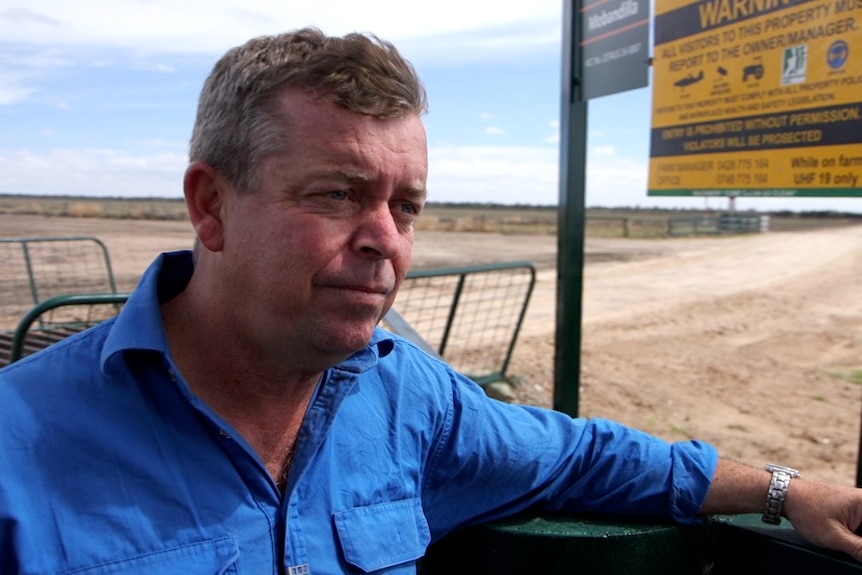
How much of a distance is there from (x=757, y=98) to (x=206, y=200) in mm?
2567

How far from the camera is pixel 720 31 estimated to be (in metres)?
3.41

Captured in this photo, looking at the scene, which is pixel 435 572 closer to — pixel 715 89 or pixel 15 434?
pixel 15 434

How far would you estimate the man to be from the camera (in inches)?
51.9

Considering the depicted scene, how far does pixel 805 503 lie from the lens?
1.73 meters

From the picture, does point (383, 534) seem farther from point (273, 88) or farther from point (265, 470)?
point (273, 88)

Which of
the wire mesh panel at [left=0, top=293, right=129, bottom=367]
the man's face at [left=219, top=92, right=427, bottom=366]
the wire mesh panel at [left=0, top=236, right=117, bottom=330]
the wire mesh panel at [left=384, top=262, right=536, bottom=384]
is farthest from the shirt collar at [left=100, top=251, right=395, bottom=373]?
the wire mesh panel at [left=0, top=236, right=117, bottom=330]

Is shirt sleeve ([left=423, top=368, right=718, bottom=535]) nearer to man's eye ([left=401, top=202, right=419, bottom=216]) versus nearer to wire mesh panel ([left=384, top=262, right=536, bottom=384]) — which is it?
man's eye ([left=401, top=202, right=419, bottom=216])

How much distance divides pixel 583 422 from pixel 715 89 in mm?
2122

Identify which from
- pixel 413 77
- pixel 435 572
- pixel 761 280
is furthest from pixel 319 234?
pixel 761 280

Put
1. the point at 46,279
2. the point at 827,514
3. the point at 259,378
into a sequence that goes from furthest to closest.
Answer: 1. the point at 46,279
2. the point at 827,514
3. the point at 259,378

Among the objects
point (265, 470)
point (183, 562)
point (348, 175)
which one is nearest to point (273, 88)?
point (348, 175)

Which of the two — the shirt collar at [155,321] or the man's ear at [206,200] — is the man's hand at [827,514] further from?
the man's ear at [206,200]

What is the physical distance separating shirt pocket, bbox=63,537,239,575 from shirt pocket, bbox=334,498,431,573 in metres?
0.25

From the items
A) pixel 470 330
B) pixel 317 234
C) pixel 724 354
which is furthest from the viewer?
pixel 724 354
